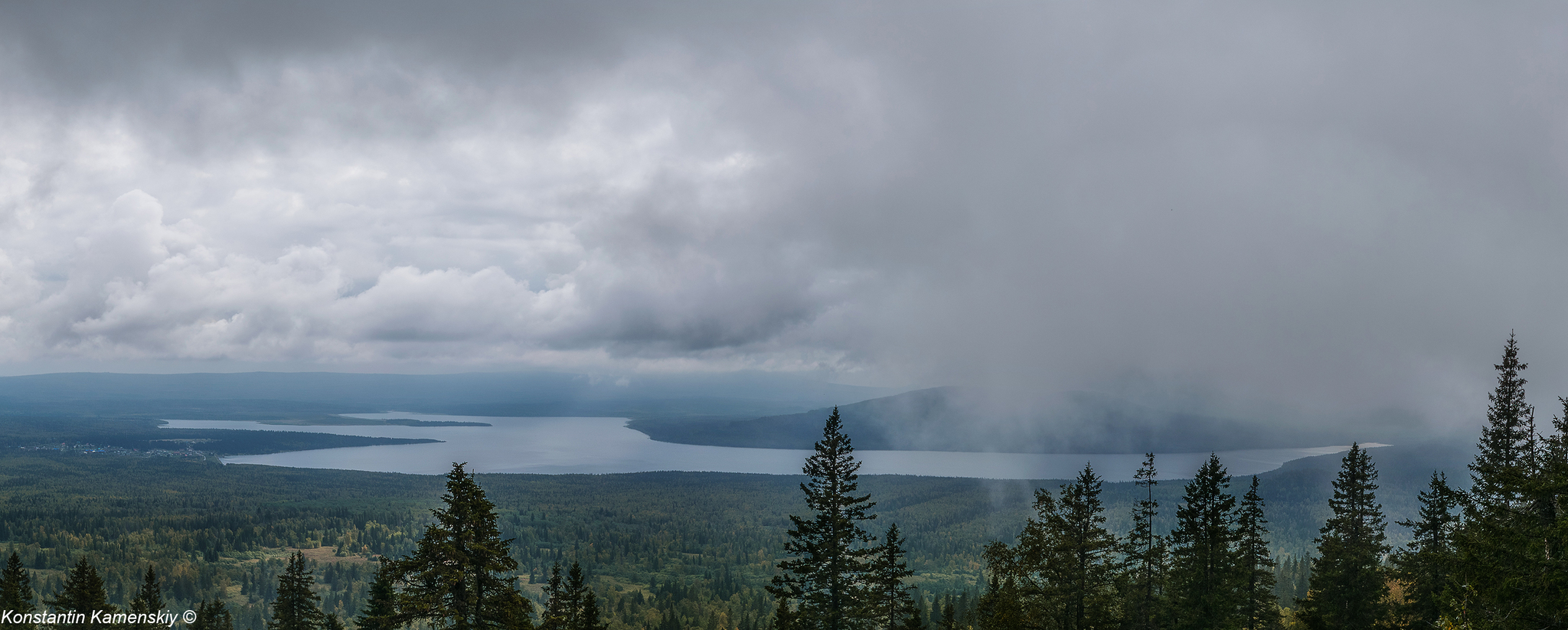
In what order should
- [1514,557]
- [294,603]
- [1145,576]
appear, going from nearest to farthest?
[1514,557] → [1145,576] → [294,603]

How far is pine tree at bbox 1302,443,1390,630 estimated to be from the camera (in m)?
41.9

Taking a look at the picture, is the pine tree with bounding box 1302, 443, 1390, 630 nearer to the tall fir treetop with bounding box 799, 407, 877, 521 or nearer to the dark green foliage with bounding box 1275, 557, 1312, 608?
the tall fir treetop with bounding box 799, 407, 877, 521

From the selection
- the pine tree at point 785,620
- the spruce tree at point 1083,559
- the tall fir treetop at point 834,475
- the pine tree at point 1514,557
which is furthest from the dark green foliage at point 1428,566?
the pine tree at point 785,620

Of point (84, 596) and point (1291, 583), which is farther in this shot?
point (1291, 583)

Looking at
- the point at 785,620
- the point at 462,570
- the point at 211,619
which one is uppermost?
the point at 462,570

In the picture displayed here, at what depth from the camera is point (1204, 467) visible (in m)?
44.1

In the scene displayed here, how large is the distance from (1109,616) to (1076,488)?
7831mm

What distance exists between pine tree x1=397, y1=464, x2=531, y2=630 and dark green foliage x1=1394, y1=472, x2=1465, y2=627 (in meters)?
36.9

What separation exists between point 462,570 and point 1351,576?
43.9 m

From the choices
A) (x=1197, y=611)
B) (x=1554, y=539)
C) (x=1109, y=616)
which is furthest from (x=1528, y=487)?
(x=1109, y=616)

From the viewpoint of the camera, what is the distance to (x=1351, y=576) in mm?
42344

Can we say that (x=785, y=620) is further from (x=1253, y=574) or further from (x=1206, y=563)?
(x=1253, y=574)

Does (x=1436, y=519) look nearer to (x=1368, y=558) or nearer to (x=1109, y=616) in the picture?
(x=1368, y=558)

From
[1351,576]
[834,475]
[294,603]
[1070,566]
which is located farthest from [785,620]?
[294,603]
